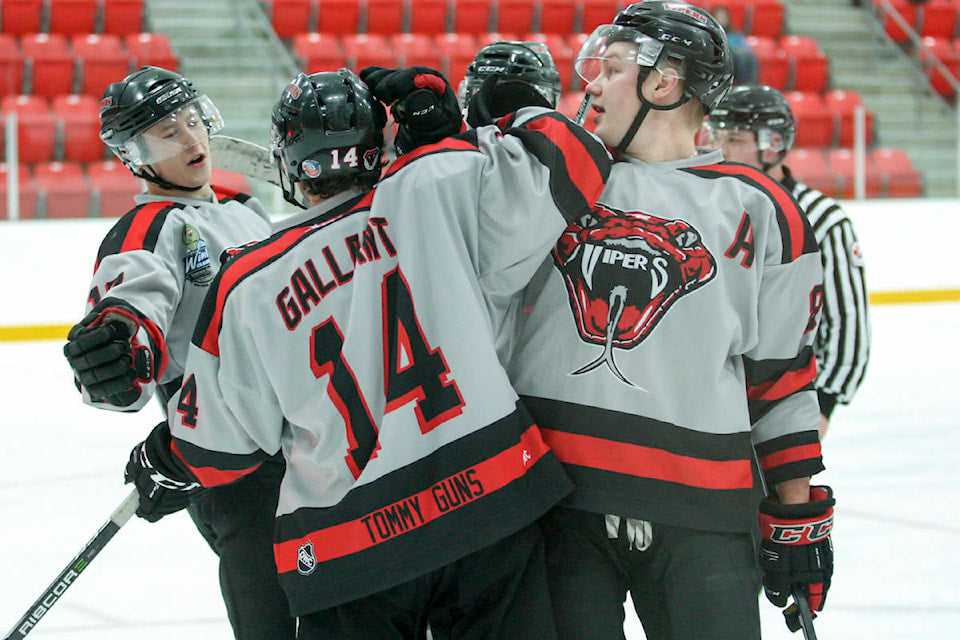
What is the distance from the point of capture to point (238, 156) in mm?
2150

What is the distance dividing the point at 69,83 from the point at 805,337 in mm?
7275

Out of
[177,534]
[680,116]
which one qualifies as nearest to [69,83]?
[177,534]

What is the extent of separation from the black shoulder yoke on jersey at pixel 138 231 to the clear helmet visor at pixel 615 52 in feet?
2.41

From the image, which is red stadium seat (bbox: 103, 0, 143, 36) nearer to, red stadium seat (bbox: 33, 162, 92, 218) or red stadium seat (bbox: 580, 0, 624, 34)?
red stadium seat (bbox: 33, 162, 92, 218)

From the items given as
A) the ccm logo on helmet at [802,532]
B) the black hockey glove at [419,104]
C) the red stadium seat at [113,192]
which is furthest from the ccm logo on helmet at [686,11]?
the red stadium seat at [113,192]

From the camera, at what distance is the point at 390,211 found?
1.30m

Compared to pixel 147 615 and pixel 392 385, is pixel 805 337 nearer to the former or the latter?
pixel 392 385

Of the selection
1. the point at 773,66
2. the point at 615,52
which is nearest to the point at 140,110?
the point at 615,52

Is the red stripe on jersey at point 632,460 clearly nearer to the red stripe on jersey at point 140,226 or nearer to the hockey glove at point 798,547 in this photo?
the hockey glove at point 798,547

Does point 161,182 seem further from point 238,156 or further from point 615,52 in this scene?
point 615,52

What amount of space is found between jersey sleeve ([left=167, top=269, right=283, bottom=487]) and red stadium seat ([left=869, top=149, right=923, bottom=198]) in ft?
22.0

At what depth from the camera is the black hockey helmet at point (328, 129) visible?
1.38 m

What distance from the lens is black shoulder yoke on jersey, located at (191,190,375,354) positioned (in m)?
1.34

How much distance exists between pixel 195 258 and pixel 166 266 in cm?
6
